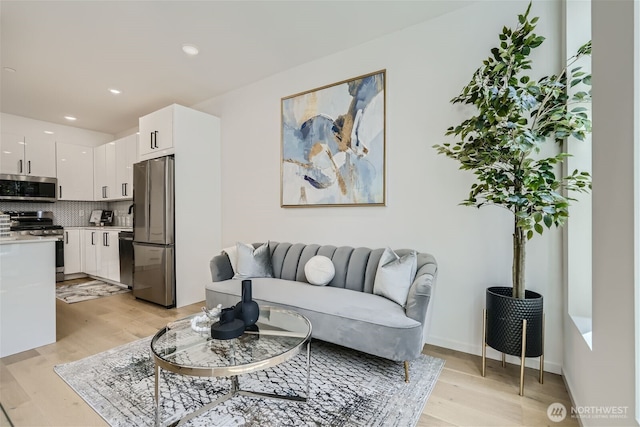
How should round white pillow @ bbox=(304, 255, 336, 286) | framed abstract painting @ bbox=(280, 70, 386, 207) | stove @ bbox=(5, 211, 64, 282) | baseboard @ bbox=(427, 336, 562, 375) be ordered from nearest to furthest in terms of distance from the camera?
1. baseboard @ bbox=(427, 336, 562, 375)
2. round white pillow @ bbox=(304, 255, 336, 286)
3. framed abstract painting @ bbox=(280, 70, 386, 207)
4. stove @ bbox=(5, 211, 64, 282)

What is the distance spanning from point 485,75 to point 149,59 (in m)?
3.25

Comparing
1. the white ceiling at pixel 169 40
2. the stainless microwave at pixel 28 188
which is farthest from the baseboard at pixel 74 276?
the white ceiling at pixel 169 40

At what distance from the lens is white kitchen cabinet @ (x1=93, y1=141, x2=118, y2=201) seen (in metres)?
5.12

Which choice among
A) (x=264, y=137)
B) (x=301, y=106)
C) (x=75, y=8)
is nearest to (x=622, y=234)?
(x=301, y=106)

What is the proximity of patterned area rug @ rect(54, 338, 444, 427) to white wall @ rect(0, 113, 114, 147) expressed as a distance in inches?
187

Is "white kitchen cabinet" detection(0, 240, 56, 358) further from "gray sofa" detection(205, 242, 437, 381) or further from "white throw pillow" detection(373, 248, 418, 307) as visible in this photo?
"white throw pillow" detection(373, 248, 418, 307)

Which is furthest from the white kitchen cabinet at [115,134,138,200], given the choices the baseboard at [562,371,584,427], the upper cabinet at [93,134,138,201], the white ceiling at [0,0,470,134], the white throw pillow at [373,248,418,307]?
the baseboard at [562,371,584,427]

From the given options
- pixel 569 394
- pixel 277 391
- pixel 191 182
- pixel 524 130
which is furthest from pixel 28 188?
pixel 569 394

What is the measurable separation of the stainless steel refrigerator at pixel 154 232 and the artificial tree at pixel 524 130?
10.7ft

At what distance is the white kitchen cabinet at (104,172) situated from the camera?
5125 millimetres

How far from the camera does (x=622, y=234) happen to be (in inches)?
43.2

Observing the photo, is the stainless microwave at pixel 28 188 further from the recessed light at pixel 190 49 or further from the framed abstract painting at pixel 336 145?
the framed abstract painting at pixel 336 145

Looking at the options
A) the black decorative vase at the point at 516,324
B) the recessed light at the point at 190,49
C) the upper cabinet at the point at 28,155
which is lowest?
the black decorative vase at the point at 516,324

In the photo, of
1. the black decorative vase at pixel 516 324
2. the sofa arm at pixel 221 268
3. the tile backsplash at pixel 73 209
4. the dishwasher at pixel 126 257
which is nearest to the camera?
the black decorative vase at pixel 516 324
